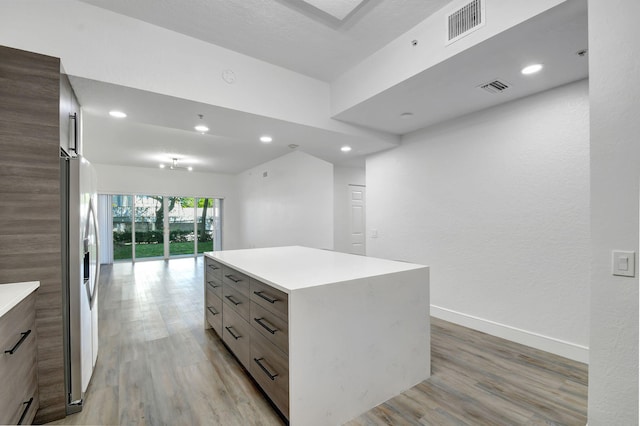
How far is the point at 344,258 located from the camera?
8.85 ft

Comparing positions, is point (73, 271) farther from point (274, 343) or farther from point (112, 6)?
point (112, 6)

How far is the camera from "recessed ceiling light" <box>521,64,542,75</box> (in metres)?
2.26

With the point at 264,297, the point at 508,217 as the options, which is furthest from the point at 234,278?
the point at 508,217

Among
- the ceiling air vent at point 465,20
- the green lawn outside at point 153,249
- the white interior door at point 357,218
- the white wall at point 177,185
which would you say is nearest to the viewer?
the ceiling air vent at point 465,20

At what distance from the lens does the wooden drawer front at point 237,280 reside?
218cm

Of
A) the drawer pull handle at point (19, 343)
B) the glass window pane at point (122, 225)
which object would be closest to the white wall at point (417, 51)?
the drawer pull handle at point (19, 343)

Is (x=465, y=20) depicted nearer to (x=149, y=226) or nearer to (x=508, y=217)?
(x=508, y=217)

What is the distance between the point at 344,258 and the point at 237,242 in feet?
24.5

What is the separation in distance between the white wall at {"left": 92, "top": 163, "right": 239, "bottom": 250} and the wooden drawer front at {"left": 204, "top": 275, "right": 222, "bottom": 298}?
6.24 m

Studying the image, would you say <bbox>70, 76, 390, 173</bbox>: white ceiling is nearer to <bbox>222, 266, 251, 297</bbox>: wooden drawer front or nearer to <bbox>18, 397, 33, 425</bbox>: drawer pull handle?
<bbox>222, 266, 251, 297</bbox>: wooden drawer front

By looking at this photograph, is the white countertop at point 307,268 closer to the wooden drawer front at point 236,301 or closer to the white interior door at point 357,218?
the wooden drawer front at point 236,301

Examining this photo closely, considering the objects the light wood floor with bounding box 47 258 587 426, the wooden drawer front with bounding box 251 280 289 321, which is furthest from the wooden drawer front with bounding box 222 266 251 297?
the light wood floor with bounding box 47 258 587 426

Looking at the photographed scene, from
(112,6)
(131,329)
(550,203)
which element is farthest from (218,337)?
(550,203)

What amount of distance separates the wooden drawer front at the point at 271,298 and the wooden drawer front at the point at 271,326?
3 centimetres
